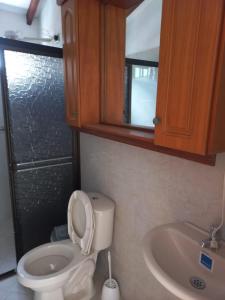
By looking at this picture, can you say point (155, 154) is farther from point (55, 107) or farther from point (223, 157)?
point (55, 107)

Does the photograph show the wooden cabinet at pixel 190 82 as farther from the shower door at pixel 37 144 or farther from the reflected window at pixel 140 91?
the shower door at pixel 37 144

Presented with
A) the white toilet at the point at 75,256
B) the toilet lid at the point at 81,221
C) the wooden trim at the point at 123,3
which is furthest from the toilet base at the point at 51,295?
the wooden trim at the point at 123,3

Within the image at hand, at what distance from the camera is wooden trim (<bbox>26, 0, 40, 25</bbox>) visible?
2.65 meters

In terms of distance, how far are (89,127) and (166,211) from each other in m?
0.73

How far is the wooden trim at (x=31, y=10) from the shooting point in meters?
2.65

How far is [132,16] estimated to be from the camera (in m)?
1.32

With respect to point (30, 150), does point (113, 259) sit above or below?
below

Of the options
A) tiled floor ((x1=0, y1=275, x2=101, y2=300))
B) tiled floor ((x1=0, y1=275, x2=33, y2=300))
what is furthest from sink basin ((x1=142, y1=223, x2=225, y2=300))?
→ tiled floor ((x1=0, y1=275, x2=33, y2=300))

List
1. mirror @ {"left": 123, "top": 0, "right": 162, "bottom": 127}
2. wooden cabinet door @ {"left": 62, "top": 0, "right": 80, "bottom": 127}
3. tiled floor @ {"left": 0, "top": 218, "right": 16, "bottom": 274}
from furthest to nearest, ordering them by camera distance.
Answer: tiled floor @ {"left": 0, "top": 218, "right": 16, "bottom": 274} < wooden cabinet door @ {"left": 62, "top": 0, "right": 80, "bottom": 127} < mirror @ {"left": 123, "top": 0, "right": 162, "bottom": 127}

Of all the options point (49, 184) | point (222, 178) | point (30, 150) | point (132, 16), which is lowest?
point (49, 184)

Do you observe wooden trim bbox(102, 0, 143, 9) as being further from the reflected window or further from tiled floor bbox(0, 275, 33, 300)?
tiled floor bbox(0, 275, 33, 300)

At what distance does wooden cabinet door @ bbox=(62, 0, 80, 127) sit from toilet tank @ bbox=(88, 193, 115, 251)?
0.60m

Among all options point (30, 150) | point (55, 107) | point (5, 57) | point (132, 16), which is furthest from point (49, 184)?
point (132, 16)

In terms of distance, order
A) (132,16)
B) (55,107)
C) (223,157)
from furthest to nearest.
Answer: (55,107)
(132,16)
(223,157)
